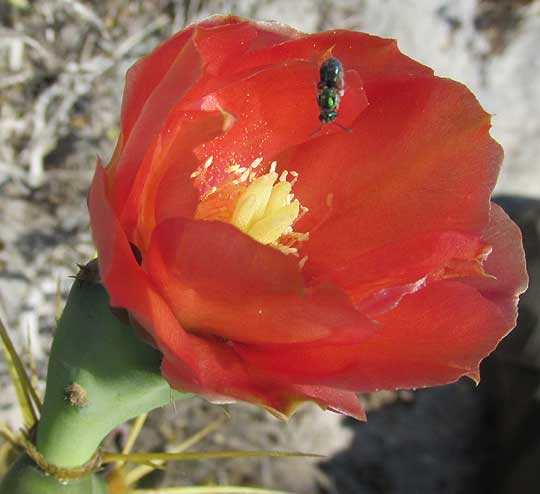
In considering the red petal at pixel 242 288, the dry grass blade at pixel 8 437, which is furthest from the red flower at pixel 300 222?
the dry grass blade at pixel 8 437

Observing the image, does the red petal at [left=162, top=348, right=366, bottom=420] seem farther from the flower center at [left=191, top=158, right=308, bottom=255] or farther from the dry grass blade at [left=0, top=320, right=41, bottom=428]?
the dry grass blade at [left=0, top=320, right=41, bottom=428]

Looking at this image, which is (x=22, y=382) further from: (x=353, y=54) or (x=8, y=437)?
(x=353, y=54)

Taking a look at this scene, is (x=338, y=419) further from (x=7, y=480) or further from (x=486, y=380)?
(x=7, y=480)

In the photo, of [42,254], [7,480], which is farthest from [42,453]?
[42,254]

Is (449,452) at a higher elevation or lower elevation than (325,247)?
lower

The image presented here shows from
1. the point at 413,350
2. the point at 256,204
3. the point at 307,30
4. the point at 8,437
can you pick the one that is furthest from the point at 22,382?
the point at 307,30

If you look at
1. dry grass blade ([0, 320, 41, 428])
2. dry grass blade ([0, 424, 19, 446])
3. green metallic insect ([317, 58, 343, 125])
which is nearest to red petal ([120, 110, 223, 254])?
green metallic insect ([317, 58, 343, 125])

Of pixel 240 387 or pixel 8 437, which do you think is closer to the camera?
pixel 240 387
